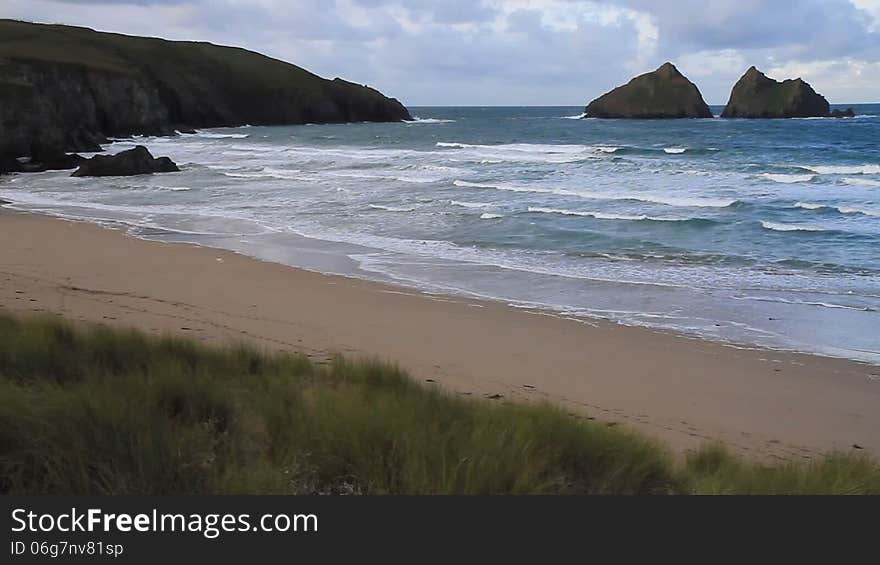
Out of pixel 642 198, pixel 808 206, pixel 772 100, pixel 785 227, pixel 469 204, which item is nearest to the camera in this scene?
pixel 785 227

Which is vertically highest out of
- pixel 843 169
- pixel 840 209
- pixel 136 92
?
pixel 136 92

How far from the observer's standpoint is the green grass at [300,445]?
356 cm

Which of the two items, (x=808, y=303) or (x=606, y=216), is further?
(x=606, y=216)

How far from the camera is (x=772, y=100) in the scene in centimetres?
10881

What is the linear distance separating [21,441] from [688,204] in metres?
22.8

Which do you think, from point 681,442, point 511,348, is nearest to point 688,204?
point 511,348

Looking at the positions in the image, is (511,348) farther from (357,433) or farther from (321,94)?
(321,94)

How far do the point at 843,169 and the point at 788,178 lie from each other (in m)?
5.84

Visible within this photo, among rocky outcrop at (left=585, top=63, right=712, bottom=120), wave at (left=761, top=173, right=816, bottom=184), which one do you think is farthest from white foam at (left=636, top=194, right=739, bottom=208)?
rocky outcrop at (left=585, top=63, right=712, bottom=120)

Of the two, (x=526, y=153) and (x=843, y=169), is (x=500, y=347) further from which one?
(x=526, y=153)

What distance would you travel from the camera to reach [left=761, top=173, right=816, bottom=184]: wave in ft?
103

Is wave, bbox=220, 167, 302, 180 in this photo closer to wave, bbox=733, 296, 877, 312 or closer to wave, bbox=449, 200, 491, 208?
wave, bbox=449, 200, 491, 208

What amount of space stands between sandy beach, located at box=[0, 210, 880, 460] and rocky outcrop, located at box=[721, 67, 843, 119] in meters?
109

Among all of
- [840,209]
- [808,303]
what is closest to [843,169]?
[840,209]
